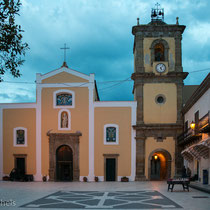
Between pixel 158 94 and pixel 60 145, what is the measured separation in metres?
9.56

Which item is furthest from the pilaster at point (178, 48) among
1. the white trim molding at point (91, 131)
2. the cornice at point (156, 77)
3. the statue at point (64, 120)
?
the statue at point (64, 120)

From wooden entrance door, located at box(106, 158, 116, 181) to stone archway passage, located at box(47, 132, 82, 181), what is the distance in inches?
100.0

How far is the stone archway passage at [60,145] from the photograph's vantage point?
96.4 ft

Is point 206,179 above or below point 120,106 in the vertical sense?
below

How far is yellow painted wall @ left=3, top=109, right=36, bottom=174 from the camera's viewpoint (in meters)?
30.0

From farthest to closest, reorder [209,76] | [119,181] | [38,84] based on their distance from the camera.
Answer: [38,84], [119,181], [209,76]

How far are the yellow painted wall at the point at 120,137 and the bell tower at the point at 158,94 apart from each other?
0.87 metres

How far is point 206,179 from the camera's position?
70.2 ft

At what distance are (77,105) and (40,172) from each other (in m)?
6.63

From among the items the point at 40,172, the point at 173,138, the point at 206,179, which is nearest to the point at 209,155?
the point at 206,179

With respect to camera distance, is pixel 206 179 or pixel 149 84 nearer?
pixel 206 179

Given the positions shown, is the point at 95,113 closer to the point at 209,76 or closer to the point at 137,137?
the point at 137,137

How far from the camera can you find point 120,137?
2947 cm

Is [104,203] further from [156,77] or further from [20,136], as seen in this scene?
[20,136]
